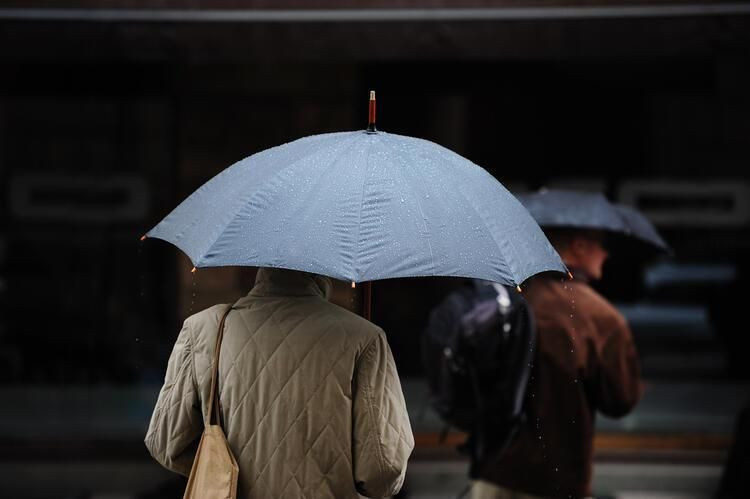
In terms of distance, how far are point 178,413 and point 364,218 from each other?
0.81 metres

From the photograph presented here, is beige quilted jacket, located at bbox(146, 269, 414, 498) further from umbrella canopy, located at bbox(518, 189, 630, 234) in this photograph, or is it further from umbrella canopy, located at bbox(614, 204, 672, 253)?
umbrella canopy, located at bbox(614, 204, 672, 253)

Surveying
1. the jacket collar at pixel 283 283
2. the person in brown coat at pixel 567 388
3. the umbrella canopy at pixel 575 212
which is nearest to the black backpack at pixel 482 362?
the person in brown coat at pixel 567 388

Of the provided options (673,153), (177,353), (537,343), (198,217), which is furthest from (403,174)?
(673,153)

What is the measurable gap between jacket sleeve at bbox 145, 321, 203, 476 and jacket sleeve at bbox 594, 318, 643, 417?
205cm

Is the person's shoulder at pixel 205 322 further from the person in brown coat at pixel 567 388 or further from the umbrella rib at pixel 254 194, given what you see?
the person in brown coat at pixel 567 388

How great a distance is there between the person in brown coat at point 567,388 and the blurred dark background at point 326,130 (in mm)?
2072

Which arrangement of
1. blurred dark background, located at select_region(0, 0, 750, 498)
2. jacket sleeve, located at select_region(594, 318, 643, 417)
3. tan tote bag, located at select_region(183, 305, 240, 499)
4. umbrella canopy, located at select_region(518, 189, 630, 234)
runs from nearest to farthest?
tan tote bag, located at select_region(183, 305, 240, 499) → jacket sleeve, located at select_region(594, 318, 643, 417) → umbrella canopy, located at select_region(518, 189, 630, 234) → blurred dark background, located at select_region(0, 0, 750, 498)

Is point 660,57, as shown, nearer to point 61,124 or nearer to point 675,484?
point 675,484

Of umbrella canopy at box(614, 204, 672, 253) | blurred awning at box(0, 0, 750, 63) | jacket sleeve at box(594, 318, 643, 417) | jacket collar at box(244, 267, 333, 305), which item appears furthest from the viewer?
blurred awning at box(0, 0, 750, 63)

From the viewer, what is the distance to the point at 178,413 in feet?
9.92

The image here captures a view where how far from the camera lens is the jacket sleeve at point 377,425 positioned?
9.46 feet

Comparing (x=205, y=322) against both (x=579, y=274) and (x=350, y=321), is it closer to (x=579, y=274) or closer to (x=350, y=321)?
(x=350, y=321)

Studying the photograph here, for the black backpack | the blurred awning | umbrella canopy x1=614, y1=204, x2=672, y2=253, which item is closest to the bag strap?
the black backpack

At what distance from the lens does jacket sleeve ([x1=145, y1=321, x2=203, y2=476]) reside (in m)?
3.02
